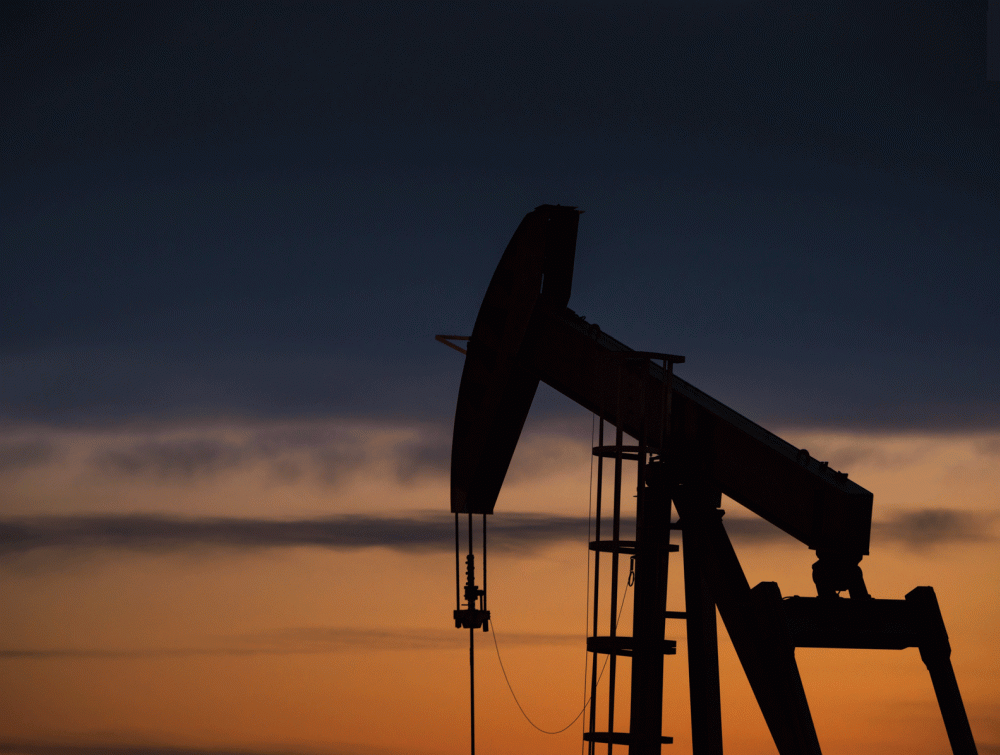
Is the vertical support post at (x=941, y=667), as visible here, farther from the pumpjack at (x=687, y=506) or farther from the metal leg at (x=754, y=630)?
the metal leg at (x=754, y=630)

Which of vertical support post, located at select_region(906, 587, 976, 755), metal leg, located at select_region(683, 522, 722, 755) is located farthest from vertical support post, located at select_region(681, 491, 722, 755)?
vertical support post, located at select_region(906, 587, 976, 755)

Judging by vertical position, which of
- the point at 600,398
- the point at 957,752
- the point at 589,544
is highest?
the point at 600,398

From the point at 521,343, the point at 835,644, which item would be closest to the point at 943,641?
the point at 835,644

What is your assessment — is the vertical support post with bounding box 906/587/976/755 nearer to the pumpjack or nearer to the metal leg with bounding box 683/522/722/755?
the pumpjack

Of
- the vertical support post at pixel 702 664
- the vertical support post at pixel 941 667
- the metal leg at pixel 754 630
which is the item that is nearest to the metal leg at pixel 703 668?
the vertical support post at pixel 702 664

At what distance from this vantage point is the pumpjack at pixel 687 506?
13.8m

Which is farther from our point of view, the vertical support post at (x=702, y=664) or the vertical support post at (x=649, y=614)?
the vertical support post at (x=649, y=614)

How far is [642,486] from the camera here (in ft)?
50.2

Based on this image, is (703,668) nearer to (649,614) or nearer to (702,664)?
(702,664)

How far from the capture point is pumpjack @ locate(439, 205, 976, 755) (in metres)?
13.8

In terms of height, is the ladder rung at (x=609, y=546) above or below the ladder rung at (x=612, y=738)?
above

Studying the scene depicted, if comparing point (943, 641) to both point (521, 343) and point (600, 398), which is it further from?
point (521, 343)

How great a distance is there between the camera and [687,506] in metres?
15.3

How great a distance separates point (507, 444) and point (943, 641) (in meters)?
6.22
